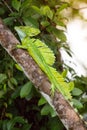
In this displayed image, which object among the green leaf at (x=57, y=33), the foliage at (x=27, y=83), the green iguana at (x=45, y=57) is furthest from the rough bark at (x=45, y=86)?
the green leaf at (x=57, y=33)

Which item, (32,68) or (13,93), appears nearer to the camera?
(32,68)

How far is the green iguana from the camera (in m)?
0.61

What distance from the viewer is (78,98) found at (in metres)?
1.15

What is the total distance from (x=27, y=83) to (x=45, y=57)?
1.55ft

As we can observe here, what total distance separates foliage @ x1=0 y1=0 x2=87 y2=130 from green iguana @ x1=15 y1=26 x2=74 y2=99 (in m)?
0.37

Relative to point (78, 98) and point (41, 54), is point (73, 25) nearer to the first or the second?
point (78, 98)

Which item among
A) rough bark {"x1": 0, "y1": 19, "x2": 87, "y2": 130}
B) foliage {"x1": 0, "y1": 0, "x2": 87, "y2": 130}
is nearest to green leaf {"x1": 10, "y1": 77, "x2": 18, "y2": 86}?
foliage {"x1": 0, "y1": 0, "x2": 87, "y2": 130}

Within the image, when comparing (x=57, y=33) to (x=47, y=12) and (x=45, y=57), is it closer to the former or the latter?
(x=47, y=12)

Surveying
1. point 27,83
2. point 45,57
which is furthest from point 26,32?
point 27,83

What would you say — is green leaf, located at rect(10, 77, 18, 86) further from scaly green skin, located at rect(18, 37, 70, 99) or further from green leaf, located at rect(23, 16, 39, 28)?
scaly green skin, located at rect(18, 37, 70, 99)

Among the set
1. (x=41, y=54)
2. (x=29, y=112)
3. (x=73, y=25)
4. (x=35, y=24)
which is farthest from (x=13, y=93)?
(x=73, y=25)

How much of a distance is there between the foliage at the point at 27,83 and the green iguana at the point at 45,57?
0.37m

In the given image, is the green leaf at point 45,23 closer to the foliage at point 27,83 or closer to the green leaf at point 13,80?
the foliage at point 27,83

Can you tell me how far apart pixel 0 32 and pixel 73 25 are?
35.9 inches
